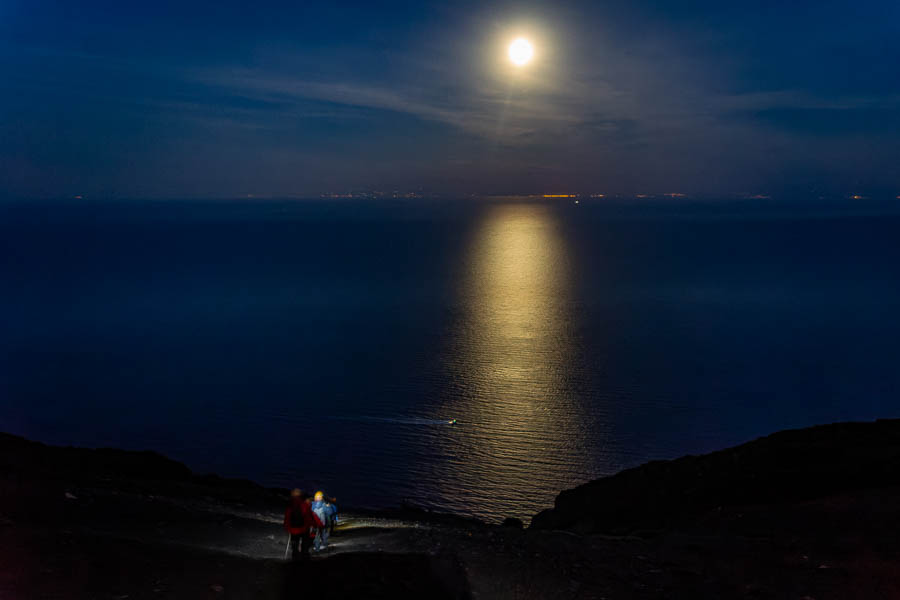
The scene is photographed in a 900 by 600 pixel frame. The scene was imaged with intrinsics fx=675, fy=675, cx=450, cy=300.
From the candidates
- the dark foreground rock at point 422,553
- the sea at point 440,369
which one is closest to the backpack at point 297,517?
the dark foreground rock at point 422,553

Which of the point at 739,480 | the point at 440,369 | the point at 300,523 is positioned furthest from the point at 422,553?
the point at 440,369

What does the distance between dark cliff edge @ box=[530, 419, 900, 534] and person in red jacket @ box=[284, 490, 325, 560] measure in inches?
404

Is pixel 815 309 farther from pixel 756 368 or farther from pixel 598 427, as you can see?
pixel 598 427

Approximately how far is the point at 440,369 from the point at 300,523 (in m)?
45.3

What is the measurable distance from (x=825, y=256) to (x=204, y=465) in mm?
144857

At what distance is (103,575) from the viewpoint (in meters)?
11.3

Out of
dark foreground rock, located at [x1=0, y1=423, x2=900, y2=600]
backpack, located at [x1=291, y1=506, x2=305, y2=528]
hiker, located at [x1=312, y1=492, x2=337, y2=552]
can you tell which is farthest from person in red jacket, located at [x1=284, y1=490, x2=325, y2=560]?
hiker, located at [x1=312, y1=492, x2=337, y2=552]

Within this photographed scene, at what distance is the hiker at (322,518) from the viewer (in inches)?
563

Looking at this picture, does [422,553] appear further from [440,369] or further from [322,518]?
[440,369]

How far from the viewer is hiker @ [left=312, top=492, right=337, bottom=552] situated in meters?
14.3

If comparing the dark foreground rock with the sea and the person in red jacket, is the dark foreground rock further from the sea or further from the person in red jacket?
the sea

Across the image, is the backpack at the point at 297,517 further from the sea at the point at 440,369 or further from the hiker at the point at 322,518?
the sea at the point at 440,369

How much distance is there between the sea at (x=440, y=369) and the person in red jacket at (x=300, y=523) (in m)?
20.7

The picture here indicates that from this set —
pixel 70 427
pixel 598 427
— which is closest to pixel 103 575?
pixel 598 427
